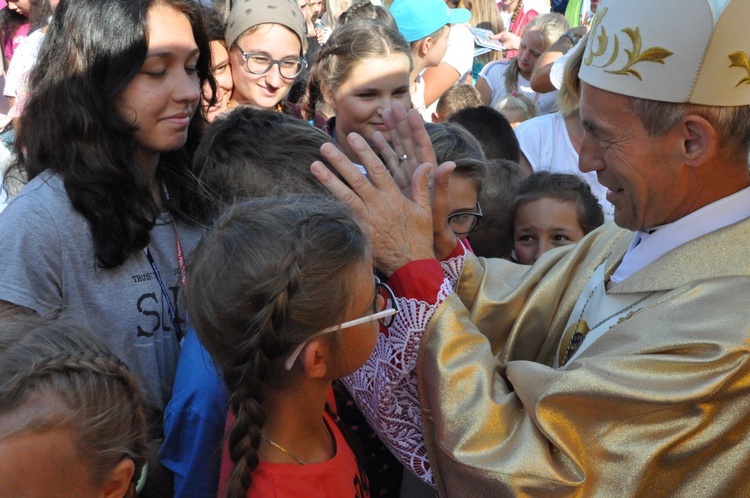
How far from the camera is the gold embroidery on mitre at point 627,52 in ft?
6.67

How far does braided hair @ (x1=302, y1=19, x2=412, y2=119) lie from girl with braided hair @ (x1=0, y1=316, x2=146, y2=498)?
6.89 ft

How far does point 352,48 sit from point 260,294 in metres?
2.01

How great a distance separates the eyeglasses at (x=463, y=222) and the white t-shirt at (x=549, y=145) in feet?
4.80

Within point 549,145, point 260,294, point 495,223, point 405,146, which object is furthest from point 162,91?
point 549,145

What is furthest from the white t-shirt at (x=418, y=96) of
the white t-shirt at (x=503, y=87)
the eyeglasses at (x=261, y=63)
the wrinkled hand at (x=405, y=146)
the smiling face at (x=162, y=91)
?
the smiling face at (x=162, y=91)

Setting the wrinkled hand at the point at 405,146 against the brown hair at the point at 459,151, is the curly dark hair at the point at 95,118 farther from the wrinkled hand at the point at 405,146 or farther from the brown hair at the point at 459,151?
the brown hair at the point at 459,151

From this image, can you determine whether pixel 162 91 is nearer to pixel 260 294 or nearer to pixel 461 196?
pixel 260 294

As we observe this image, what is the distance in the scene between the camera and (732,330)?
70.0 inches

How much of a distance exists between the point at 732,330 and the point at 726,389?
123 millimetres

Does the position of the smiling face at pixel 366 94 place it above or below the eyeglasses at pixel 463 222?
above

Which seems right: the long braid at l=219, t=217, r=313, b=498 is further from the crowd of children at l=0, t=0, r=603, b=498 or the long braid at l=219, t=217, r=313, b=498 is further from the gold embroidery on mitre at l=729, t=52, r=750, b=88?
the gold embroidery on mitre at l=729, t=52, r=750, b=88

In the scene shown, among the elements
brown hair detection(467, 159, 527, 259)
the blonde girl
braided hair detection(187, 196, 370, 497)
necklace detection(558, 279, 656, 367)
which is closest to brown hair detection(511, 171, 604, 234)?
brown hair detection(467, 159, 527, 259)

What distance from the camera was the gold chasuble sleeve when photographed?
69.7 inches

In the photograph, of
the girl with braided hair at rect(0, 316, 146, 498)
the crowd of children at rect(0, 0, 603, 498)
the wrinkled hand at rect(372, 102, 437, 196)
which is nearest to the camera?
the girl with braided hair at rect(0, 316, 146, 498)
